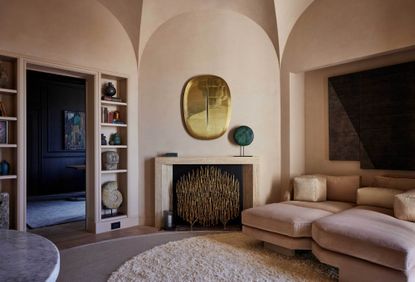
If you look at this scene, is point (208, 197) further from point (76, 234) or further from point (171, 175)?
point (76, 234)

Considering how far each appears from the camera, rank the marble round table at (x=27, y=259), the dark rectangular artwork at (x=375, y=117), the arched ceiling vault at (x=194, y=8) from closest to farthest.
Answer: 1. the marble round table at (x=27, y=259)
2. the dark rectangular artwork at (x=375, y=117)
3. the arched ceiling vault at (x=194, y=8)

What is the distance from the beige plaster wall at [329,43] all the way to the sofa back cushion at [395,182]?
59 cm

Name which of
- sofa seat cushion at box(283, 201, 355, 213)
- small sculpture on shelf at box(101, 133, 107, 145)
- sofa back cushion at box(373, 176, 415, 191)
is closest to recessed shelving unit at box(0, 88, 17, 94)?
small sculpture on shelf at box(101, 133, 107, 145)

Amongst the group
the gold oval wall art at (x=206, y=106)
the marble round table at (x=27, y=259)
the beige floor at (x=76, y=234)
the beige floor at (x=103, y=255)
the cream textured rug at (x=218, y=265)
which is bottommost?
the beige floor at (x=76, y=234)

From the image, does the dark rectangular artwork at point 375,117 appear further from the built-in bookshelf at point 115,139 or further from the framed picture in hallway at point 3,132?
the framed picture in hallway at point 3,132

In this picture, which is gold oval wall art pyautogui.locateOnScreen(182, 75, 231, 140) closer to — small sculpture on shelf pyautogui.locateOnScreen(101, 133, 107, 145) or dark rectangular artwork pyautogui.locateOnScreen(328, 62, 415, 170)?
small sculpture on shelf pyautogui.locateOnScreen(101, 133, 107, 145)

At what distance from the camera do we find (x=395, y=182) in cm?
346

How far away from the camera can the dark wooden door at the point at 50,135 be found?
7426 mm

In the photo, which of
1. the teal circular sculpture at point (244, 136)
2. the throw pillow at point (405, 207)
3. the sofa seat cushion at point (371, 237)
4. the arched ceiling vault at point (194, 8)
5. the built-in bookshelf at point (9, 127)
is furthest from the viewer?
the teal circular sculpture at point (244, 136)

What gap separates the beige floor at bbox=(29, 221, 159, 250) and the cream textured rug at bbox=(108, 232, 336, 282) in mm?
901

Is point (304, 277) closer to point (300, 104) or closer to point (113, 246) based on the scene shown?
point (113, 246)

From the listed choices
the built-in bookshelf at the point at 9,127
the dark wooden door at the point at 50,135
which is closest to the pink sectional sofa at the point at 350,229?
the built-in bookshelf at the point at 9,127

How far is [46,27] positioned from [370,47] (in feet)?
13.3

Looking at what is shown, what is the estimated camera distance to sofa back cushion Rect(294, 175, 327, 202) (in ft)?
12.6
